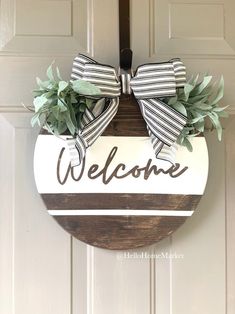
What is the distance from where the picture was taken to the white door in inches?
32.2

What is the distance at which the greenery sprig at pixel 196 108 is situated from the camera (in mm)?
782

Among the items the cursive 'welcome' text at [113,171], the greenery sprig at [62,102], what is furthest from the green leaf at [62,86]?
the cursive 'welcome' text at [113,171]

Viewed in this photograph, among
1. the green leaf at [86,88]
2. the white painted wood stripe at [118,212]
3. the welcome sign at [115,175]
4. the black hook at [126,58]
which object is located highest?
the black hook at [126,58]

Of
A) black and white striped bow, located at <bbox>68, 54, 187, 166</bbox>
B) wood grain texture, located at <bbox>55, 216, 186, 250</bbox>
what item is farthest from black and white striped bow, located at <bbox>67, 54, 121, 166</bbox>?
wood grain texture, located at <bbox>55, 216, 186, 250</bbox>

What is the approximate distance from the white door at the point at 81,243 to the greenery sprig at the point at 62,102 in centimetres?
6

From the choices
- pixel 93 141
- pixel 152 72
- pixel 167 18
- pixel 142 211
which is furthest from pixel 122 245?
pixel 167 18

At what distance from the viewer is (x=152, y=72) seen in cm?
78

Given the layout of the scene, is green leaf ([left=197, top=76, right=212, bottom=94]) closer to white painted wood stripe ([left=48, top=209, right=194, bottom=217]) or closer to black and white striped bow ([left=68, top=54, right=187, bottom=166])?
black and white striped bow ([left=68, top=54, right=187, bottom=166])

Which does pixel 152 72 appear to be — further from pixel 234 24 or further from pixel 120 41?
pixel 234 24

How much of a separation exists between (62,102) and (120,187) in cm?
18

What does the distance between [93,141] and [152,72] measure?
0.50 feet

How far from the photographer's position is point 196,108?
2.60ft

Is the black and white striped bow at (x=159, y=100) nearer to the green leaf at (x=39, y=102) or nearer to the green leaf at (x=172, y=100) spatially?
the green leaf at (x=172, y=100)

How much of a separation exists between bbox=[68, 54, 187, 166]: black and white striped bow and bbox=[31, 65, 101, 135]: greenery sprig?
16 mm
